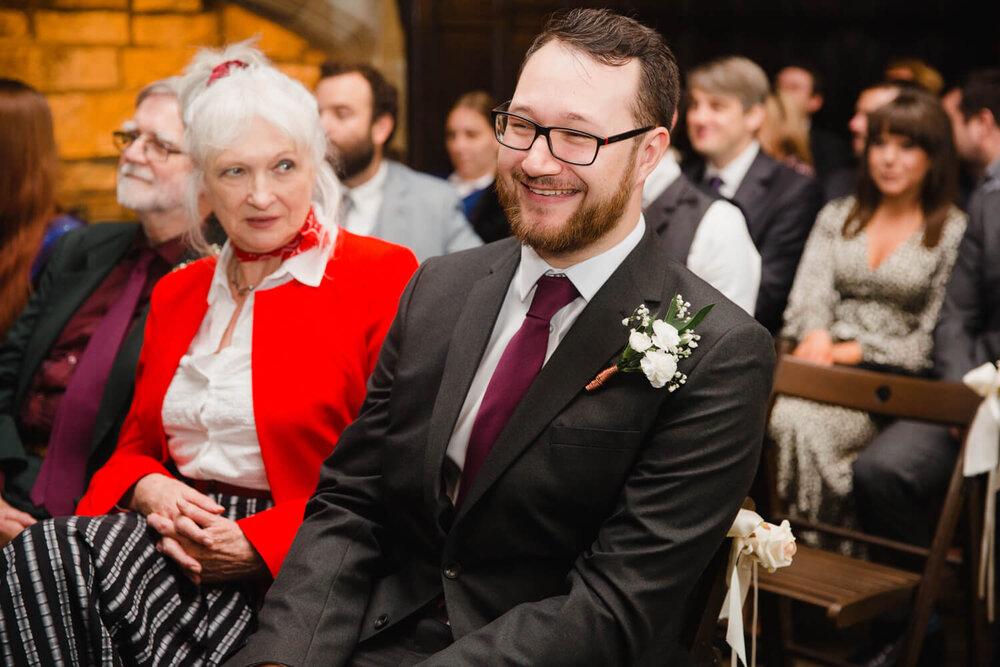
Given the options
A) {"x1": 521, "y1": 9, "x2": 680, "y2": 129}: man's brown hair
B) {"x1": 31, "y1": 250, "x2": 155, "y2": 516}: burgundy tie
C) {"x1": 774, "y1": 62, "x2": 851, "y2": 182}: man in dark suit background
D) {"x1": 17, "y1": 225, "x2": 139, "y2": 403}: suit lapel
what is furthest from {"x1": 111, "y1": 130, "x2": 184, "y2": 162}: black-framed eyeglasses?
{"x1": 774, "y1": 62, "x2": 851, "y2": 182}: man in dark suit background

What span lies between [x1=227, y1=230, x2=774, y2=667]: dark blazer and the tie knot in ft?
0.20

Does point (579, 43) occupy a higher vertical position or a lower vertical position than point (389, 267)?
higher

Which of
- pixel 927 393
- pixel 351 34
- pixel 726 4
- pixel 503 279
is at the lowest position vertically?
pixel 927 393

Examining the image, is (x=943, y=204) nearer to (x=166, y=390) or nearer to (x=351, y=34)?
(x=166, y=390)

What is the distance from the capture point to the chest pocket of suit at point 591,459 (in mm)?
1712

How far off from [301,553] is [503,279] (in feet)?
2.24

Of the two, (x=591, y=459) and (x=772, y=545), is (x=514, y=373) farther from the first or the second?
(x=772, y=545)

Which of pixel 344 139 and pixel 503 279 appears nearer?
pixel 503 279

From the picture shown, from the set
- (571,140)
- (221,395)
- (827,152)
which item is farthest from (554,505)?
(827,152)

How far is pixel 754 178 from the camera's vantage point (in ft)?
14.9

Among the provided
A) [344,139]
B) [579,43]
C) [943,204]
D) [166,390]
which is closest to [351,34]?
[344,139]

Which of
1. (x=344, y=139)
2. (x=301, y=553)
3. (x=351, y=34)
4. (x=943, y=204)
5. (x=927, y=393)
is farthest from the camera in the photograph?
(x=351, y=34)

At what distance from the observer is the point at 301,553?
1907mm

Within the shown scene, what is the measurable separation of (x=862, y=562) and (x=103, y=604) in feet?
6.95
